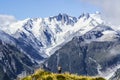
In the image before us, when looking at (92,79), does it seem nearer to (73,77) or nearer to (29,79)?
(73,77)

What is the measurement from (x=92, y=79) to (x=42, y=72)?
377 cm

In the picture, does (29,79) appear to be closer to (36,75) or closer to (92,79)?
(36,75)

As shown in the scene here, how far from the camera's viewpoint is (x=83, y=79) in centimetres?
3123

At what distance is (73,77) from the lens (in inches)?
1219

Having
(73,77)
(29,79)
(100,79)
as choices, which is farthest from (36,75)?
(100,79)

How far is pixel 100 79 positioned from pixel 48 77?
4.18m

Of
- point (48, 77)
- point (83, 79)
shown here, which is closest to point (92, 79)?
point (83, 79)

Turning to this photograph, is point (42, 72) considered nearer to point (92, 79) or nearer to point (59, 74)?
point (59, 74)

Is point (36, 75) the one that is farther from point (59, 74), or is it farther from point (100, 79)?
point (100, 79)

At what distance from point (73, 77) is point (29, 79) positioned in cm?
324

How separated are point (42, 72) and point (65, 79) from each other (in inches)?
76.8

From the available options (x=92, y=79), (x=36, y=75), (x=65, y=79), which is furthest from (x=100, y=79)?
(x=36, y=75)

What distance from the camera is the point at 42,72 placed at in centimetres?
3133

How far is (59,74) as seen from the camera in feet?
102
